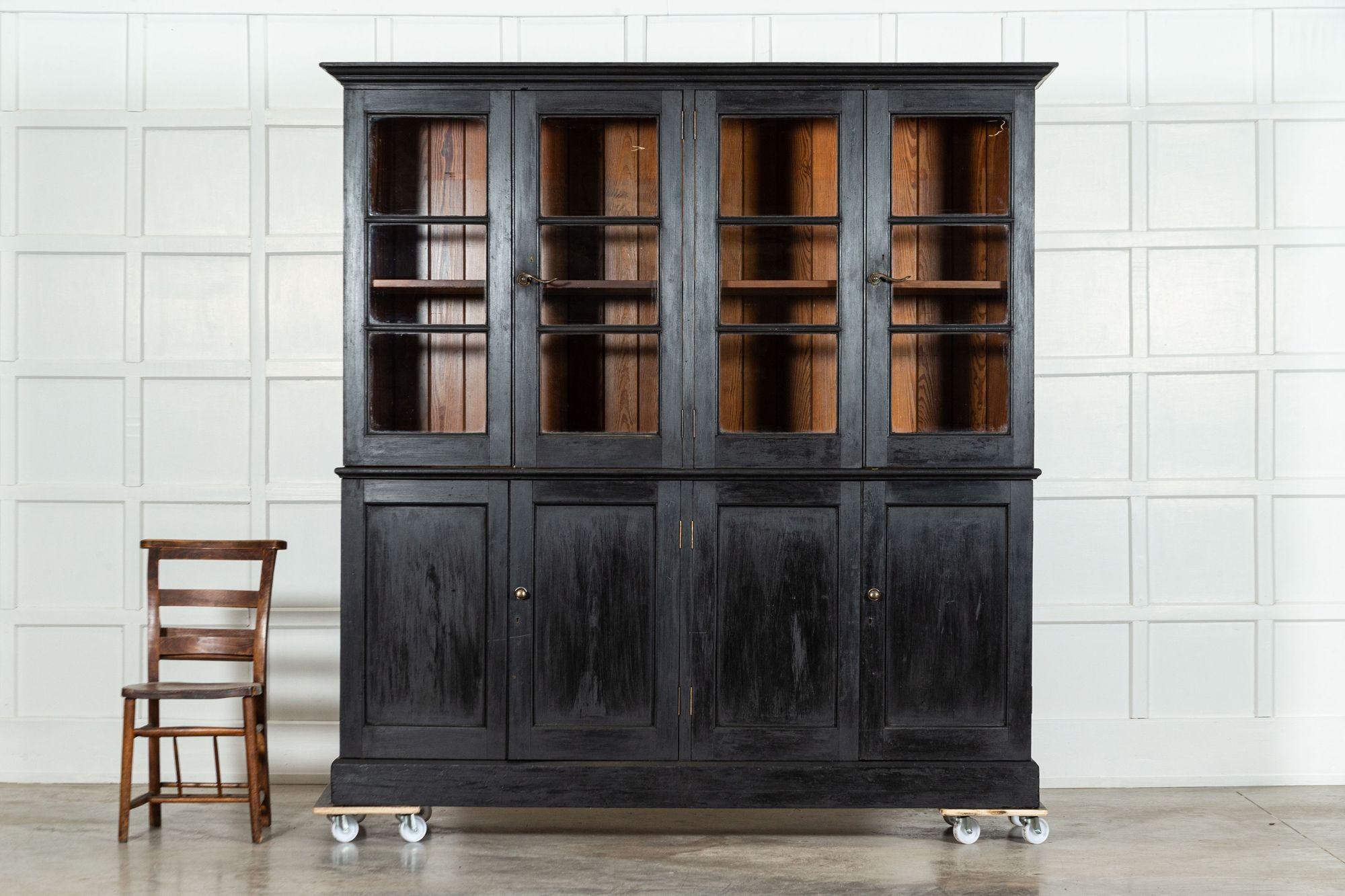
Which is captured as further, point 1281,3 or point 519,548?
point 1281,3

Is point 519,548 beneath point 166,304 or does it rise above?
beneath

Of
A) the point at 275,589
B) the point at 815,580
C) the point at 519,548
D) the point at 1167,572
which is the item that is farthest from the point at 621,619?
the point at 1167,572

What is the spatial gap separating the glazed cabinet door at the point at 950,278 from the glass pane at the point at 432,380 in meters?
1.23

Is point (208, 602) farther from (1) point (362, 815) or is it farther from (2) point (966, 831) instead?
(2) point (966, 831)

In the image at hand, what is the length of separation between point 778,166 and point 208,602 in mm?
2303

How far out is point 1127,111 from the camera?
164 inches

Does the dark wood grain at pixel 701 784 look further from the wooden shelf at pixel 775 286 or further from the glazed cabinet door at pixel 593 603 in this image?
the wooden shelf at pixel 775 286

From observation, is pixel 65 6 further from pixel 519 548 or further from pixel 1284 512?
pixel 1284 512

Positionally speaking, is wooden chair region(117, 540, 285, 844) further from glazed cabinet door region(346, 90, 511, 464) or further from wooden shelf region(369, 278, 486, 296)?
wooden shelf region(369, 278, 486, 296)

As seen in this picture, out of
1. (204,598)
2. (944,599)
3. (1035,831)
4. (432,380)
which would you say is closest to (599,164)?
(432,380)

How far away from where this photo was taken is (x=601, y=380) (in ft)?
11.4

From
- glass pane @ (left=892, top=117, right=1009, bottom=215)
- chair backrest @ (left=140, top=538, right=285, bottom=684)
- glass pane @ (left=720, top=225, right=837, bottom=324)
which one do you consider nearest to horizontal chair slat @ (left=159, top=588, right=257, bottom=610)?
chair backrest @ (left=140, top=538, right=285, bottom=684)

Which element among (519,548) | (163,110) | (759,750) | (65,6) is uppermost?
(65,6)

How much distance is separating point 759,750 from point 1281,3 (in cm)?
340
